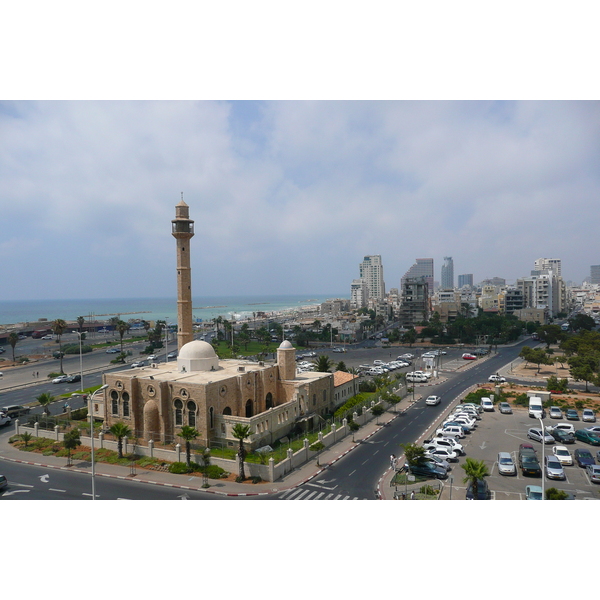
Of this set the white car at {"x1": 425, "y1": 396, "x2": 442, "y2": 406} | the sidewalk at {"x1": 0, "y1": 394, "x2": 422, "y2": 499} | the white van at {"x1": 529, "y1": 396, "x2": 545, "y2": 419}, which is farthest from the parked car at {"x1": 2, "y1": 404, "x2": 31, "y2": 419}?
the white van at {"x1": 529, "y1": 396, "x2": 545, "y2": 419}

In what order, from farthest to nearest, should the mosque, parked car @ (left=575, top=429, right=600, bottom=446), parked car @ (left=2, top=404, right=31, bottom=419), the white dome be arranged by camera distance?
1. parked car @ (left=2, top=404, right=31, bottom=419)
2. the white dome
3. parked car @ (left=575, top=429, right=600, bottom=446)
4. the mosque

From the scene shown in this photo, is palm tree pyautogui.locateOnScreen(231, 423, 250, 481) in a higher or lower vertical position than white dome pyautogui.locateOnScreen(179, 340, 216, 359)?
lower

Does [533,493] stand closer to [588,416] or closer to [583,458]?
[583,458]

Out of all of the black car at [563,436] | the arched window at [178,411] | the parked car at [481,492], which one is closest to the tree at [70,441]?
the arched window at [178,411]

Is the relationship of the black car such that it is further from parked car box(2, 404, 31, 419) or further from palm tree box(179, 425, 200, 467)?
parked car box(2, 404, 31, 419)

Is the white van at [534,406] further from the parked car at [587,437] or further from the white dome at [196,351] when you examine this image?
the white dome at [196,351]

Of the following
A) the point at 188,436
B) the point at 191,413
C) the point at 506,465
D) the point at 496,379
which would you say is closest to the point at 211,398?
the point at 191,413
